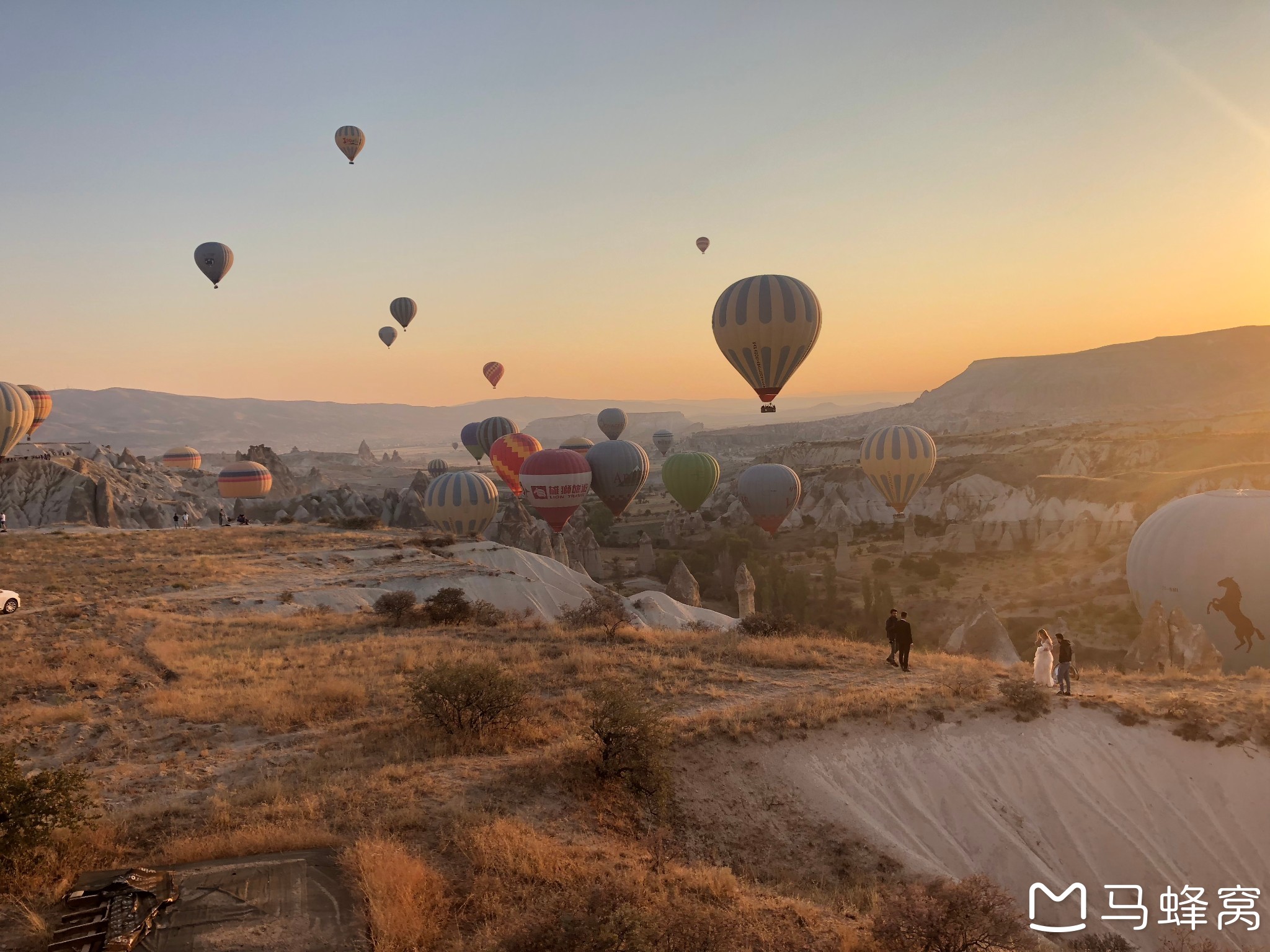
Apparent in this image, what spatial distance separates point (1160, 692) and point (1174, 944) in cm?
644

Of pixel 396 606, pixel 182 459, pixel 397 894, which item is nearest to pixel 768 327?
pixel 396 606

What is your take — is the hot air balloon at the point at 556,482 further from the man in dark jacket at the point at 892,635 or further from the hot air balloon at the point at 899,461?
the man in dark jacket at the point at 892,635

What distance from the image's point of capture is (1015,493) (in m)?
68.0

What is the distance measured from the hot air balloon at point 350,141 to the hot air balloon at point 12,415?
25.6 metres

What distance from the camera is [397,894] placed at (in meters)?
6.55

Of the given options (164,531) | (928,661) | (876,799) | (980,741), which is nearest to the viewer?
(876,799)

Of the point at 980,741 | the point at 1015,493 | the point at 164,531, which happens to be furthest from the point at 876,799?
the point at 1015,493

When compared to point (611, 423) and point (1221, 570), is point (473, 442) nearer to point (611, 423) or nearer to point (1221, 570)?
point (611, 423)

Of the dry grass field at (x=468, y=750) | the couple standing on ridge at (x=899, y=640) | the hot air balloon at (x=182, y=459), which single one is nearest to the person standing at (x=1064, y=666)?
the dry grass field at (x=468, y=750)

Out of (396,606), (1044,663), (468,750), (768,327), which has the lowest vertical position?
(396,606)

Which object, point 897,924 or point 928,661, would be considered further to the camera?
point 928,661

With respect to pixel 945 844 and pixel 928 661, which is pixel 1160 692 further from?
pixel 945 844

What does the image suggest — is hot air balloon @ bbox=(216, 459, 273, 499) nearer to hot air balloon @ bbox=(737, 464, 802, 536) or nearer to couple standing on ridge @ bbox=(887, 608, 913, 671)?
hot air balloon @ bbox=(737, 464, 802, 536)

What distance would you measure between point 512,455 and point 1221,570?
38752 mm
